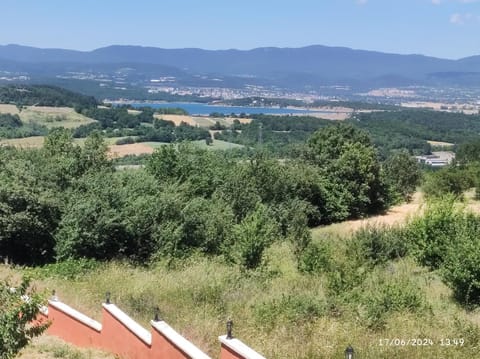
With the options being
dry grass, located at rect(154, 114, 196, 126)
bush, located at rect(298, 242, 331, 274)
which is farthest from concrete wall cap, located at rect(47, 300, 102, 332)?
→ dry grass, located at rect(154, 114, 196, 126)

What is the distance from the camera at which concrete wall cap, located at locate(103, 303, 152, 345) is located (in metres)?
7.05

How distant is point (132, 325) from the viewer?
7453 millimetres

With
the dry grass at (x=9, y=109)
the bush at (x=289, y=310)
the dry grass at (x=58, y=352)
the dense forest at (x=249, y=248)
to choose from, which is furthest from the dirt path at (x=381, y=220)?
the dry grass at (x=9, y=109)

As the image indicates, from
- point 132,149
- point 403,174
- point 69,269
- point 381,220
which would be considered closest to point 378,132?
point 132,149

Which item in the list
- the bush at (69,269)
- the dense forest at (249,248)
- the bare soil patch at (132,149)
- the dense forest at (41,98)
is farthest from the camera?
the dense forest at (41,98)

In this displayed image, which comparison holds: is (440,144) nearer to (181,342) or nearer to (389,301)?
(389,301)

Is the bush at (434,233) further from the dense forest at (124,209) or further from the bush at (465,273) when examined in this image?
the dense forest at (124,209)

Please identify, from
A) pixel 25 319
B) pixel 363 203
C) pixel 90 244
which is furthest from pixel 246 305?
pixel 363 203

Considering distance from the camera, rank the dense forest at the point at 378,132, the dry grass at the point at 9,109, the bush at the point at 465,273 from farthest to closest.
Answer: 1. the dry grass at the point at 9,109
2. the dense forest at the point at 378,132
3. the bush at the point at 465,273

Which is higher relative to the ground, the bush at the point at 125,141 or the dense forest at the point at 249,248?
the dense forest at the point at 249,248

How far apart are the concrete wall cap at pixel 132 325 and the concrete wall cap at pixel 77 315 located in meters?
0.63

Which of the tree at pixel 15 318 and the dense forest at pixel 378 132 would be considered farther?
the dense forest at pixel 378 132

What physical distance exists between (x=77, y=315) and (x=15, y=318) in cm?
380

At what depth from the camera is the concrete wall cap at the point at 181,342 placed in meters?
5.94
